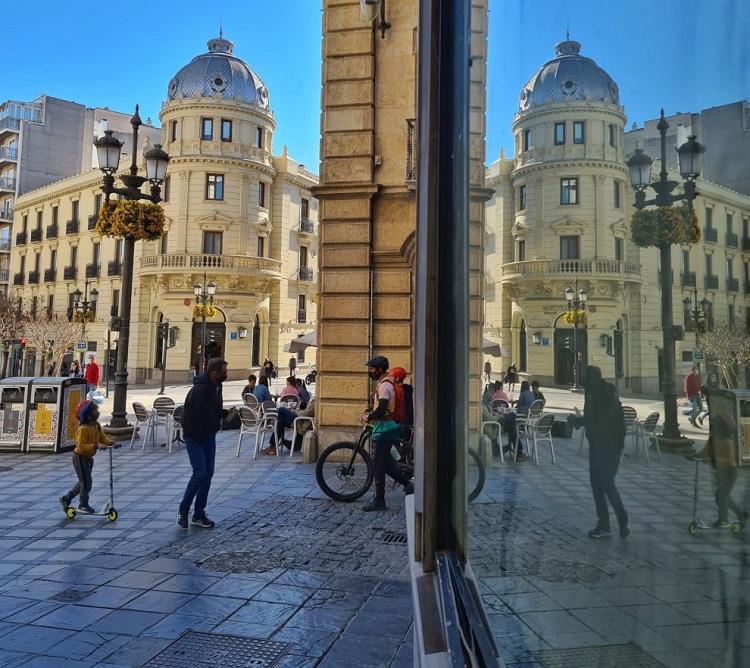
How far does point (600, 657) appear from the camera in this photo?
30.1 inches

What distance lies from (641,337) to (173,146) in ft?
137

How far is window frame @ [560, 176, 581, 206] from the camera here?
34.9 inches

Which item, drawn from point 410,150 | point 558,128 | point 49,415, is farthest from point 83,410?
point 558,128

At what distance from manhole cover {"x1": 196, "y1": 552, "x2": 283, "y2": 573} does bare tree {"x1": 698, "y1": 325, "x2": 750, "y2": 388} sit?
218 inches

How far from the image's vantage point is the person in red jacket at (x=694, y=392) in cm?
56

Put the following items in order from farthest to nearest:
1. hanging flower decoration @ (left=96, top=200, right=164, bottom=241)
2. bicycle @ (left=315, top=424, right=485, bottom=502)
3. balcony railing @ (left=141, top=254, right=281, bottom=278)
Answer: balcony railing @ (left=141, top=254, right=281, bottom=278), hanging flower decoration @ (left=96, top=200, right=164, bottom=241), bicycle @ (left=315, top=424, right=485, bottom=502)

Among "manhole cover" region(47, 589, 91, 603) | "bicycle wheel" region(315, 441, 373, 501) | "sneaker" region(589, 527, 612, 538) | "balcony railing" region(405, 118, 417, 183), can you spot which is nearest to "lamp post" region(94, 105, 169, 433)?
"balcony railing" region(405, 118, 417, 183)

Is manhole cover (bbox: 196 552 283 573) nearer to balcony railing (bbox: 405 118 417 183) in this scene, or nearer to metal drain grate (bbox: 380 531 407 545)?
metal drain grate (bbox: 380 531 407 545)

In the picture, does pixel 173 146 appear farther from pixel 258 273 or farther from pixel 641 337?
pixel 641 337

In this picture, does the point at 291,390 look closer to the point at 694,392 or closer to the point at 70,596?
the point at 70,596

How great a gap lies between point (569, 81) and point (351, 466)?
795cm

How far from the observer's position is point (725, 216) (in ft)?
1.79

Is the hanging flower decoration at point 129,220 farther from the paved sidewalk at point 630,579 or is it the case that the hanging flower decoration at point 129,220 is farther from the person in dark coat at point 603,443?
the person in dark coat at point 603,443

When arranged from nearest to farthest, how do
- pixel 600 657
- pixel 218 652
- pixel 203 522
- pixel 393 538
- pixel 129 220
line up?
pixel 600 657, pixel 218 652, pixel 393 538, pixel 203 522, pixel 129 220
